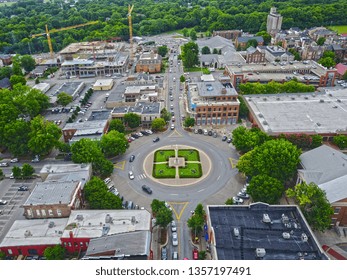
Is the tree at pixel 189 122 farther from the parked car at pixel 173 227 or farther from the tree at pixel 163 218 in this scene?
the tree at pixel 163 218

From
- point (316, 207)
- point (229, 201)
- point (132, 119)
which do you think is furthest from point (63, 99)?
point (316, 207)

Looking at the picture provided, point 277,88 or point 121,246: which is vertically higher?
point 277,88

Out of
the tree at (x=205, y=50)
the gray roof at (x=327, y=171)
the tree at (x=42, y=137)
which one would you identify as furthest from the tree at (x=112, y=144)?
the tree at (x=205, y=50)

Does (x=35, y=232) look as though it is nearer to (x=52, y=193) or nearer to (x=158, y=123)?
(x=52, y=193)

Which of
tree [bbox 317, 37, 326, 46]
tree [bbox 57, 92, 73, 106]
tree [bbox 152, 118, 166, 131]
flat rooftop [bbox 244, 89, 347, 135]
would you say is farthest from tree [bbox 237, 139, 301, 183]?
tree [bbox 317, 37, 326, 46]

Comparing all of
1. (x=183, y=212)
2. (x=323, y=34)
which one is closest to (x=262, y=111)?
(x=183, y=212)
